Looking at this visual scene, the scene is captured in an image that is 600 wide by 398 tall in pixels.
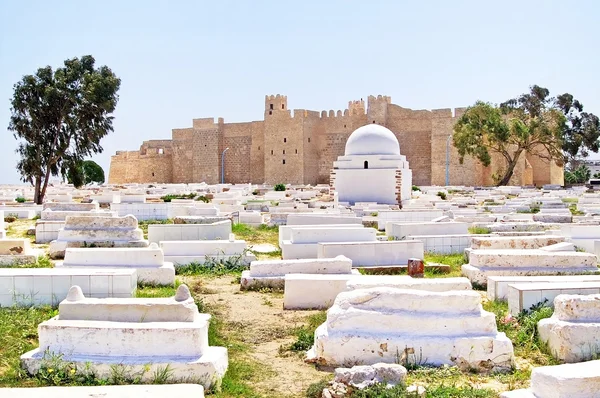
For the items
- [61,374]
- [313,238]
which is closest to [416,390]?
[61,374]

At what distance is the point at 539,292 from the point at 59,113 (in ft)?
60.6

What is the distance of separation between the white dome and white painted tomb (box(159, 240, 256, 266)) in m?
12.5

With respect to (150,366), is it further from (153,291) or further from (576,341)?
(576,341)

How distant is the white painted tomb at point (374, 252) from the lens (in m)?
9.05

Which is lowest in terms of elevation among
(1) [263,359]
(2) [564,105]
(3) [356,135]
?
(1) [263,359]

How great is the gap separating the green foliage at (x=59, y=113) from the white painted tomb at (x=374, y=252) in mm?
14615

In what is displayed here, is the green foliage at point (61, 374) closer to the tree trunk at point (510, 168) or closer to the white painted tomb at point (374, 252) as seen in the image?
the white painted tomb at point (374, 252)

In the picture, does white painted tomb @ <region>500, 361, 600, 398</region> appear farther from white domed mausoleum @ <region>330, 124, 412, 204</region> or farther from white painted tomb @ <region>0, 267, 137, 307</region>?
white domed mausoleum @ <region>330, 124, 412, 204</region>

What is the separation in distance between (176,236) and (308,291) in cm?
420

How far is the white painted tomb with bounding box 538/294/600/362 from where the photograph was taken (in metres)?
5.14

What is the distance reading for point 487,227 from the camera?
A: 1254 centimetres

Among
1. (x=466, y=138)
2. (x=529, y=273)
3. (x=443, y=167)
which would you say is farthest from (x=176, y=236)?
(x=443, y=167)

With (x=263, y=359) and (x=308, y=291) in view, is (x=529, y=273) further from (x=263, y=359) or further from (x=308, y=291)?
(x=263, y=359)

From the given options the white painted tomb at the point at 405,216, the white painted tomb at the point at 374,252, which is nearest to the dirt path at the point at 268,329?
the white painted tomb at the point at 374,252
